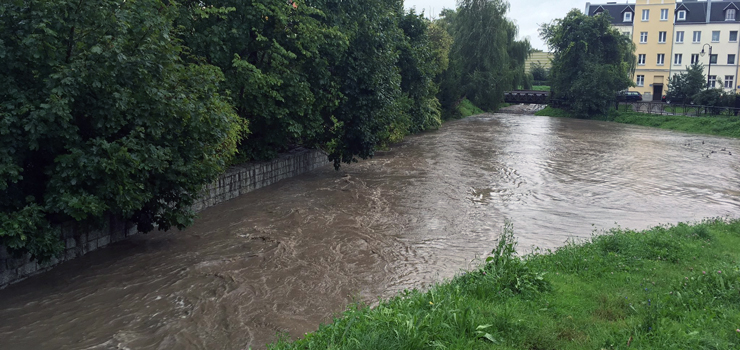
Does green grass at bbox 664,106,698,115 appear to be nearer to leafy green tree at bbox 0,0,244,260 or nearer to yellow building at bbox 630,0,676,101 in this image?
yellow building at bbox 630,0,676,101

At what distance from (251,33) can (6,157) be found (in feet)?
29.0

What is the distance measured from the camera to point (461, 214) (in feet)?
47.2

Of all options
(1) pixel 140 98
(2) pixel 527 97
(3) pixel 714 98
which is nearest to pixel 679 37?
(2) pixel 527 97

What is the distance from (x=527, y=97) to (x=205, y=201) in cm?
5293

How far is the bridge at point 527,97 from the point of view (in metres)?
61.2

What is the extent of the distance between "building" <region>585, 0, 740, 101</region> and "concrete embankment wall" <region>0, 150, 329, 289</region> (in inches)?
2410

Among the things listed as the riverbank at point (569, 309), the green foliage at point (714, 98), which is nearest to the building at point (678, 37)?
the green foliage at point (714, 98)

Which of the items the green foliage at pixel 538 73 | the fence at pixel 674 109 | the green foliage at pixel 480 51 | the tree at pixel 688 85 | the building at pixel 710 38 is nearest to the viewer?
→ the fence at pixel 674 109

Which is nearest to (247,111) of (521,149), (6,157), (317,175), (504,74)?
(317,175)

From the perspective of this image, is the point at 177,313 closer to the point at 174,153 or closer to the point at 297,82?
the point at 174,153

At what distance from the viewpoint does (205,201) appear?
1406cm

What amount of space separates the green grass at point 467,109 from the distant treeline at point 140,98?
3484 centimetres

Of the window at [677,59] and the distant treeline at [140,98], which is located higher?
the window at [677,59]

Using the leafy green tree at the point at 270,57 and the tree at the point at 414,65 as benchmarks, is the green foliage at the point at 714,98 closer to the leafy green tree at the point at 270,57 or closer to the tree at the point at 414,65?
the tree at the point at 414,65
